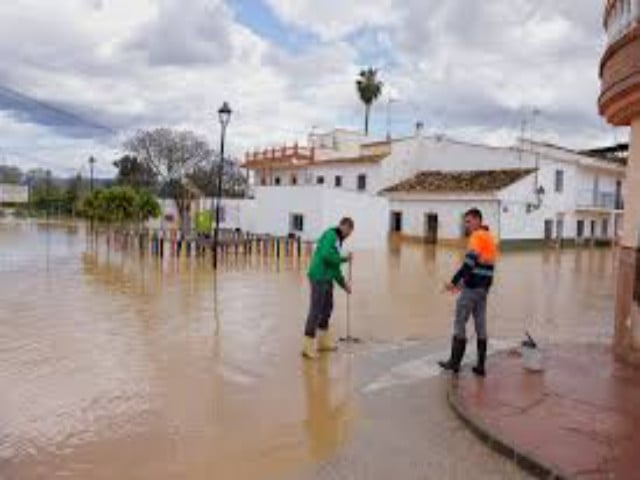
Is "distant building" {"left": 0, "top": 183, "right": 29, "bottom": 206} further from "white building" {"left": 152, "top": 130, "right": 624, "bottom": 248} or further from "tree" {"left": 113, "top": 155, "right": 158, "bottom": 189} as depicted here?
"white building" {"left": 152, "top": 130, "right": 624, "bottom": 248}

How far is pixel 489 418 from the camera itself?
18.8 feet

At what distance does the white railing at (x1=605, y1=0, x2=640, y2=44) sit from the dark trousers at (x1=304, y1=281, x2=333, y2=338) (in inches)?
168

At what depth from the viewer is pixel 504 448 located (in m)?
5.10

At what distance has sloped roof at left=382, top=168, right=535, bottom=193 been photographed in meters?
36.3

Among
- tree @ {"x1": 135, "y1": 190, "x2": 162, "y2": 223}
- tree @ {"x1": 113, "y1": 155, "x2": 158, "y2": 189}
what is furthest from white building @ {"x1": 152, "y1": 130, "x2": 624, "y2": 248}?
tree @ {"x1": 113, "y1": 155, "x2": 158, "y2": 189}

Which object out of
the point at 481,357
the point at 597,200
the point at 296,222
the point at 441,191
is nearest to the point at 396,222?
the point at 441,191

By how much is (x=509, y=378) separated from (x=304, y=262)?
51.3ft

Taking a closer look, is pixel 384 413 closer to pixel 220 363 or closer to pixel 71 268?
pixel 220 363

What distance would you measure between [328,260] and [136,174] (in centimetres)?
5081

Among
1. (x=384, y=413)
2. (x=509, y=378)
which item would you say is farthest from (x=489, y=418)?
(x=509, y=378)

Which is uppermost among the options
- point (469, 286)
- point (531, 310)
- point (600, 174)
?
point (600, 174)

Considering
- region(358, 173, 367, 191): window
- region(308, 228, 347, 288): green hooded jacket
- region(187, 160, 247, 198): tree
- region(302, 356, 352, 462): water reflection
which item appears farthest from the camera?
region(187, 160, 247, 198): tree

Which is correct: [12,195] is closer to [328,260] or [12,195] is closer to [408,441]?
[328,260]

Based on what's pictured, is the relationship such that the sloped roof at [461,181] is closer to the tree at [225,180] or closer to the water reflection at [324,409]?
the tree at [225,180]
